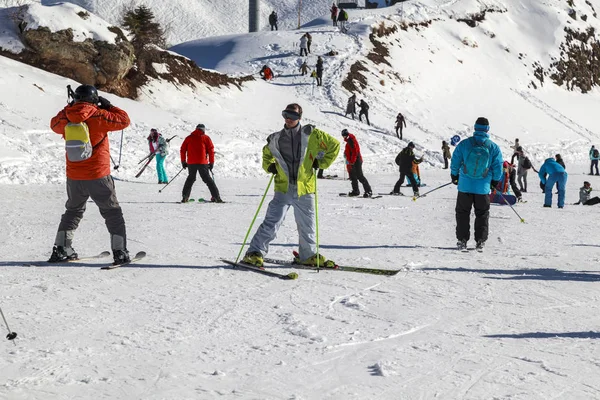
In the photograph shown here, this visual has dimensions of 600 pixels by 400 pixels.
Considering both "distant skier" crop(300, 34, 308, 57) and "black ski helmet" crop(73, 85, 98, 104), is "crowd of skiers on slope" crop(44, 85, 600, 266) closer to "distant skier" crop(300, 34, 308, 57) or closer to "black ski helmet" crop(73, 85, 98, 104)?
"black ski helmet" crop(73, 85, 98, 104)

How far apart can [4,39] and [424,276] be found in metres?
23.9

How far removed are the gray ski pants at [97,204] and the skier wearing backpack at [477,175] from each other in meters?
4.16

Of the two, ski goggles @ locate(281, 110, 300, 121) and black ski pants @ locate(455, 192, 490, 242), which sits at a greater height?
ski goggles @ locate(281, 110, 300, 121)

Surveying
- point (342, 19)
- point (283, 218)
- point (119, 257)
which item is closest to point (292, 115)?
point (283, 218)

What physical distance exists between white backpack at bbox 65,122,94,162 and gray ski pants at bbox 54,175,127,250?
28cm

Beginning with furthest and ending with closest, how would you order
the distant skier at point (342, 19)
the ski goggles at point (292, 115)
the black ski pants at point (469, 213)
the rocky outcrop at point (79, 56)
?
the distant skier at point (342, 19), the rocky outcrop at point (79, 56), the black ski pants at point (469, 213), the ski goggles at point (292, 115)

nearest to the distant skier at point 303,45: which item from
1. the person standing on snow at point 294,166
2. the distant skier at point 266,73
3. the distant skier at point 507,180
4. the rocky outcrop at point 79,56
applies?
the distant skier at point 266,73

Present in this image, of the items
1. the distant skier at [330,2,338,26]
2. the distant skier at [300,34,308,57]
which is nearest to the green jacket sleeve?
the distant skier at [300,34,308,57]

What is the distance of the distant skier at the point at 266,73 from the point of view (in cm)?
3712

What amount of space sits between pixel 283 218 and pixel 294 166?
561 millimetres

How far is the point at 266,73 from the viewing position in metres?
37.1

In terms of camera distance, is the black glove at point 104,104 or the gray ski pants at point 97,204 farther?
the gray ski pants at point 97,204

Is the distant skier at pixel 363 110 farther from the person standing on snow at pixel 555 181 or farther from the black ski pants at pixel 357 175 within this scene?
the black ski pants at pixel 357 175

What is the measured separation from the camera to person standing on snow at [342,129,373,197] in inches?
600
